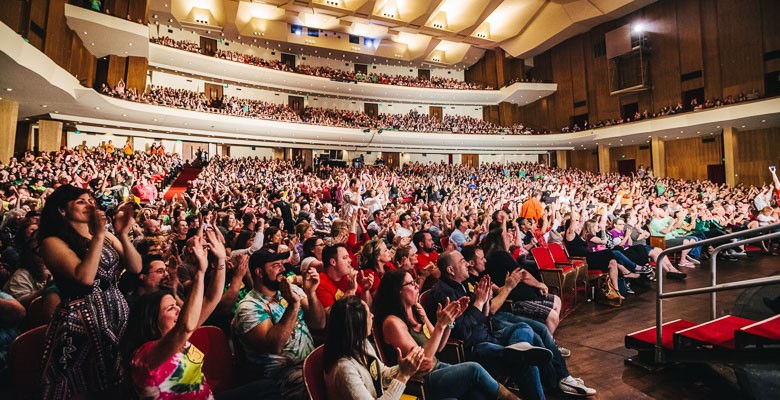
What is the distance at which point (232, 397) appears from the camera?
5.65 ft

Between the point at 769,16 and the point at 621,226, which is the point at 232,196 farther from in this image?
the point at 769,16

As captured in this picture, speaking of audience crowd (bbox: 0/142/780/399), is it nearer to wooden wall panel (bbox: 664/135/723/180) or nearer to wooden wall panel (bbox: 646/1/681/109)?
wooden wall panel (bbox: 664/135/723/180)

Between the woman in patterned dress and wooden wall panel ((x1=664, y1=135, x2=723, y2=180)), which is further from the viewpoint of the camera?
wooden wall panel ((x1=664, y1=135, x2=723, y2=180))

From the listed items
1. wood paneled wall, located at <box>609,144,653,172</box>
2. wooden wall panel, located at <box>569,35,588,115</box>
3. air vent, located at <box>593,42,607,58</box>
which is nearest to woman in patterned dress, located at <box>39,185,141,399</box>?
wood paneled wall, located at <box>609,144,653,172</box>

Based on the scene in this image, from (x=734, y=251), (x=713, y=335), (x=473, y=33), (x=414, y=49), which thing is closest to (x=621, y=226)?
(x=734, y=251)

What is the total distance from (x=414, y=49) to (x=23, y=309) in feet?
82.5

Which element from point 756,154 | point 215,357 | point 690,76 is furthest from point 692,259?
point 690,76

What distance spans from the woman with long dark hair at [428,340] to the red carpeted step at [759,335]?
1464 mm

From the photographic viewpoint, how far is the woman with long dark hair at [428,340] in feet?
5.97

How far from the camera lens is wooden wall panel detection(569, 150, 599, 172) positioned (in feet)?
73.2

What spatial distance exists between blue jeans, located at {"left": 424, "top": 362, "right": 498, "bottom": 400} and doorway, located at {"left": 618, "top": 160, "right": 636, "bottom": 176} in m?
22.4

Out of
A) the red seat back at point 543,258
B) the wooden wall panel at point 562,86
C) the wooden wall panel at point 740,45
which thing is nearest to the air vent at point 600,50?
the wooden wall panel at point 562,86

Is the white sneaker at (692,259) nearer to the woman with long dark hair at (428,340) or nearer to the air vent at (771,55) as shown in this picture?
the woman with long dark hair at (428,340)

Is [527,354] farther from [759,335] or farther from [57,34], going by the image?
[57,34]
